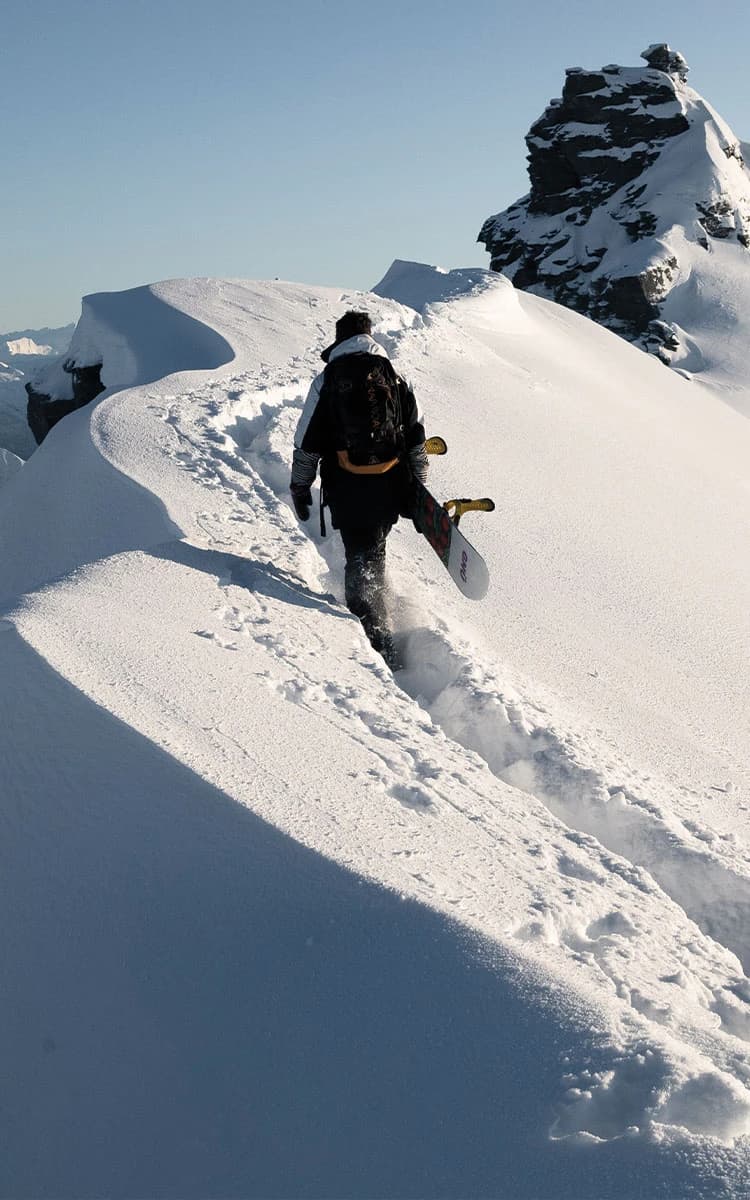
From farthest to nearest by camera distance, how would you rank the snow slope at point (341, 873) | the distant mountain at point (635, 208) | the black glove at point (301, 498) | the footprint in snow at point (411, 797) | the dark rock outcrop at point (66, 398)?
the distant mountain at point (635, 208) < the dark rock outcrop at point (66, 398) < the black glove at point (301, 498) < the footprint in snow at point (411, 797) < the snow slope at point (341, 873)

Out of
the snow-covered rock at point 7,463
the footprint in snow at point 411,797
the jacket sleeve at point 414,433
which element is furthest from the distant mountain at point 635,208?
the footprint in snow at point 411,797

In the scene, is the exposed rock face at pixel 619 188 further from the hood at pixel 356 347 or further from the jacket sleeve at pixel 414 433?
the hood at pixel 356 347

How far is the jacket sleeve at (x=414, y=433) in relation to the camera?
4.70 m

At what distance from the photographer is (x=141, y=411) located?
23.2 ft

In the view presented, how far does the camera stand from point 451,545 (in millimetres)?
5000

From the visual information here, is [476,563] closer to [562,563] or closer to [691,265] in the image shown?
[562,563]

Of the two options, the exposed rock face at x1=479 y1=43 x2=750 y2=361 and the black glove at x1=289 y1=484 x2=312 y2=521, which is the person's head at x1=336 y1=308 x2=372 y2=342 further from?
the exposed rock face at x1=479 y1=43 x2=750 y2=361

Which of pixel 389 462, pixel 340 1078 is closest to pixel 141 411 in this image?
pixel 389 462

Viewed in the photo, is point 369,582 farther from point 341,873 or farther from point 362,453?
point 341,873

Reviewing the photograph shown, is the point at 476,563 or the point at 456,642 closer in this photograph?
the point at 456,642

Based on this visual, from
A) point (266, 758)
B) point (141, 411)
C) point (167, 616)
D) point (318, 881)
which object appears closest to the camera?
point (318, 881)

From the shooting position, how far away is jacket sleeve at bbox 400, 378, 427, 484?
470 cm

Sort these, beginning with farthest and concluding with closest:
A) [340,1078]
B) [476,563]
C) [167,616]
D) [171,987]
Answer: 1. [476,563]
2. [167,616]
3. [171,987]
4. [340,1078]

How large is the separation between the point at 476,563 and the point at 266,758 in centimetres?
264
